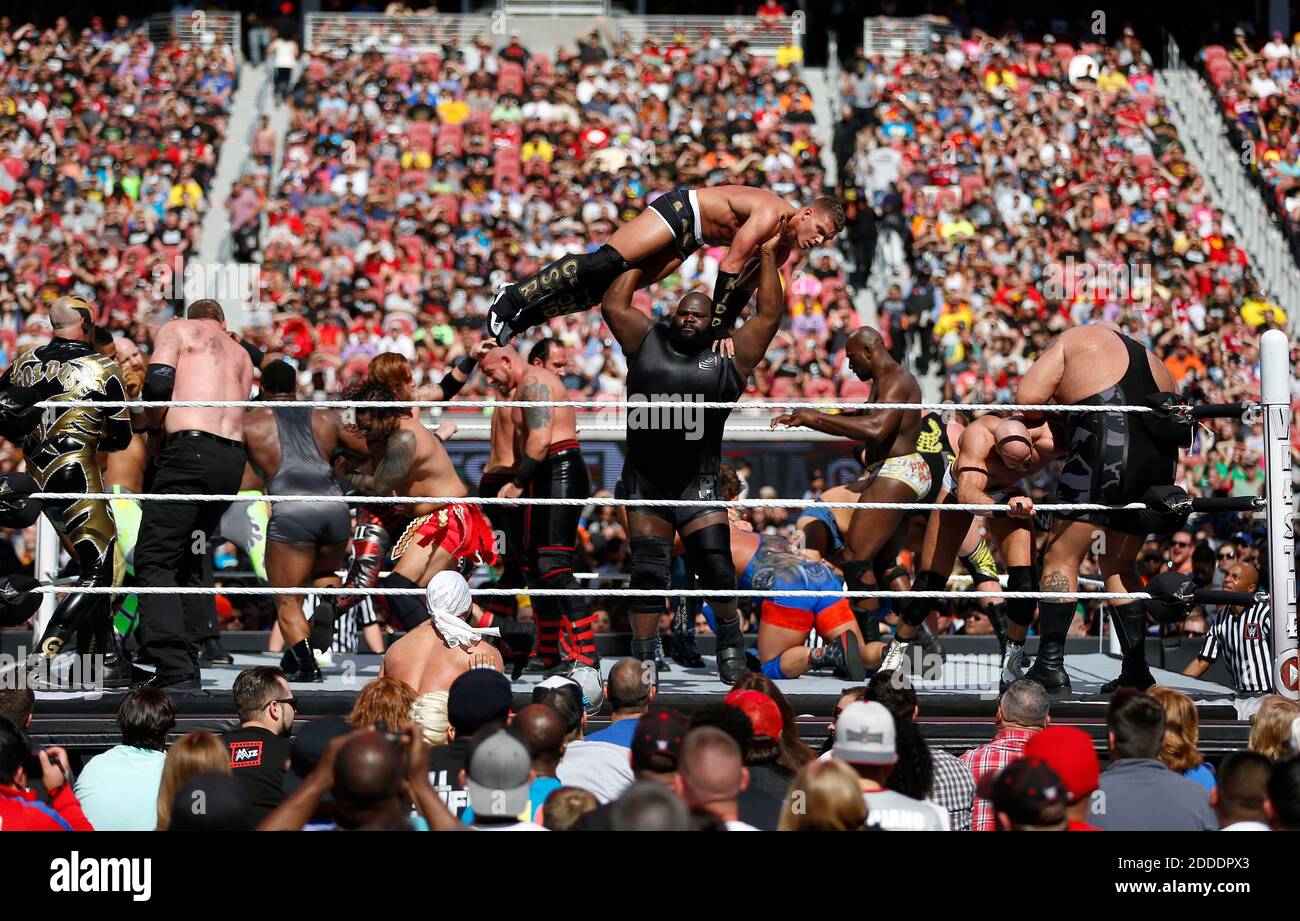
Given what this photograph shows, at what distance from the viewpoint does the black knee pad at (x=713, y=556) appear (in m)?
6.16

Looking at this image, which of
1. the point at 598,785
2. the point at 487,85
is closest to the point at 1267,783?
the point at 598,785

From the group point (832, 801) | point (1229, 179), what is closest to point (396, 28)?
point (1229, 179)

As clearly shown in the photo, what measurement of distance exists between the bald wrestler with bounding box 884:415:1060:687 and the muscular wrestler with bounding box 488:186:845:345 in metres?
1.11

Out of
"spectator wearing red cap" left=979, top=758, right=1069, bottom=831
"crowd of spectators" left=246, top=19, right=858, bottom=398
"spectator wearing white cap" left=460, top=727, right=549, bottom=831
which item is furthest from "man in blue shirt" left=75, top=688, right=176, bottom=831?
"crowd of spectators" left=246, top=19, right=858, bottom=398

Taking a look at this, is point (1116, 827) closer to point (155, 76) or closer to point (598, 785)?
point (598, 785)

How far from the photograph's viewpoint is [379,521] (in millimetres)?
7312

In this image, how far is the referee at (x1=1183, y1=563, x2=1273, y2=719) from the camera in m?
5.75

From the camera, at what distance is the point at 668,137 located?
17.3 m

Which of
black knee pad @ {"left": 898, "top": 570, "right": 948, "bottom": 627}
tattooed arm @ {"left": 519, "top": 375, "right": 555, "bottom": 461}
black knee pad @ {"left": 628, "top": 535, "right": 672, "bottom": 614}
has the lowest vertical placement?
black knee pad @ {"left": 898, "top": 570, "right": 948, "bottom": 627}

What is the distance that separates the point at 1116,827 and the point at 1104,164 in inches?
538

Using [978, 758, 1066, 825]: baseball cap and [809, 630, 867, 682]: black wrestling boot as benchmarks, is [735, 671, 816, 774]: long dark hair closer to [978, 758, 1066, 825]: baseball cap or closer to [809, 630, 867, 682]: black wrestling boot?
[978, 758, 1066, 825]: baseball cap

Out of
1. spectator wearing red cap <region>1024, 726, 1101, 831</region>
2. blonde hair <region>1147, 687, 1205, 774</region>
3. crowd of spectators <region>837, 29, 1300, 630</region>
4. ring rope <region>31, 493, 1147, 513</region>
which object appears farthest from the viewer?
crowd of spectators <region>837, 29, 1300, 630</region>

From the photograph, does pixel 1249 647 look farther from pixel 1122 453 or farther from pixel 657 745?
pixel 657 745

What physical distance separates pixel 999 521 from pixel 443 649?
8.22ft
